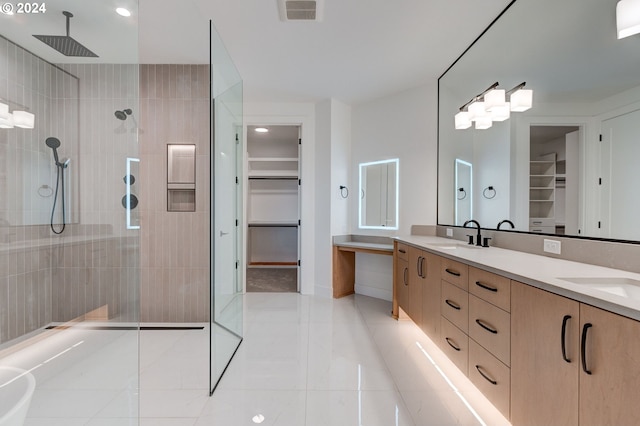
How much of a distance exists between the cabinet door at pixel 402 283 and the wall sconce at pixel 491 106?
155 cm

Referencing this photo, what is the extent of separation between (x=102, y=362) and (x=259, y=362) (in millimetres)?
1057

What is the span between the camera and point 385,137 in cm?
354

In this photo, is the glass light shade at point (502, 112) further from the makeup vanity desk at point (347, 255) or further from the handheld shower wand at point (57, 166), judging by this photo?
the handheld shower wand at point (57, 166)

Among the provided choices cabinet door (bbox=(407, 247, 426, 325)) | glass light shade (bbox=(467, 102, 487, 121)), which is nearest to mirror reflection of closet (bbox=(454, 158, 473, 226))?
glass light shade (bbox=(467, 102, 487, 121))

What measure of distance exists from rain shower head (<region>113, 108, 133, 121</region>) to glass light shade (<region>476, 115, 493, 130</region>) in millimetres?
2987

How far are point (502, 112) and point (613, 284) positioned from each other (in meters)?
1.54

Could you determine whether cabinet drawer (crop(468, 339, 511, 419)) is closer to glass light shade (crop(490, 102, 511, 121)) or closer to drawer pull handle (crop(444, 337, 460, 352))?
drawer pull handle (crop(444, 337, 460, 352))

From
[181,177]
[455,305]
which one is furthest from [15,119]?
[455,305]

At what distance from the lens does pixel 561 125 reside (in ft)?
5.44

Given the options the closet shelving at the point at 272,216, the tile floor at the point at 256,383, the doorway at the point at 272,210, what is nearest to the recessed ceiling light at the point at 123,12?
the tile floor at the point at 256,383

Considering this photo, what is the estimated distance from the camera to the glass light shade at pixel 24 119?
4.19 ft

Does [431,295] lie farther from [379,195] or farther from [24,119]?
[24,119]

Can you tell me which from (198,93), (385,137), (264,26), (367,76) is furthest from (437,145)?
(198,93)

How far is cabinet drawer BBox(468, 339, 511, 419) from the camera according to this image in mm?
1217
